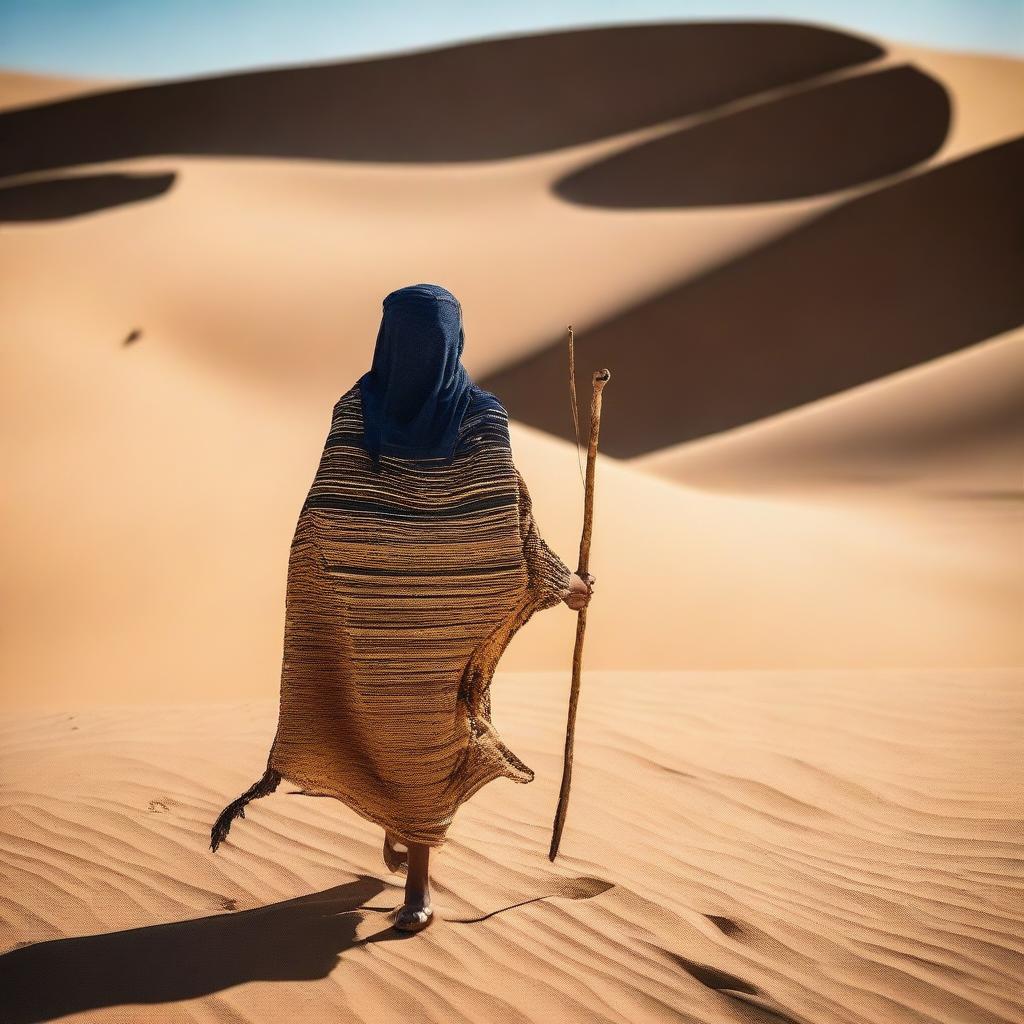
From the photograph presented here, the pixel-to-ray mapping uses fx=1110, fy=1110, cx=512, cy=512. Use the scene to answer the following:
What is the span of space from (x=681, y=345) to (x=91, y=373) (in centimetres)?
1175

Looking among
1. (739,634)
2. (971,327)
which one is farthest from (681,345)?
(739,634)

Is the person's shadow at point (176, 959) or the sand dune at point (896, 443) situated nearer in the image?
the person's shadow at point (176, 959)

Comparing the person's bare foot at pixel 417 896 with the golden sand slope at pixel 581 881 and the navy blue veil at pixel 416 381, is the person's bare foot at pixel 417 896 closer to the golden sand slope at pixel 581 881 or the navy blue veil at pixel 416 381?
the golden sand slope at pixel 581 881

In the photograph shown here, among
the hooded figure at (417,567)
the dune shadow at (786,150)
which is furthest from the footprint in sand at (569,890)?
the dune shadow at (786,150)

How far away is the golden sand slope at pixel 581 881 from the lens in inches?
127

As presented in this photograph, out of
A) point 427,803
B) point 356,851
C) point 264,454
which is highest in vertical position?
point 264,454

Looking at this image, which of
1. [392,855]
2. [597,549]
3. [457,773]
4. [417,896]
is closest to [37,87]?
[597,549]

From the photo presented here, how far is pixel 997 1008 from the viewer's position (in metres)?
3.16

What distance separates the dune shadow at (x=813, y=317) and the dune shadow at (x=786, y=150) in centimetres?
337

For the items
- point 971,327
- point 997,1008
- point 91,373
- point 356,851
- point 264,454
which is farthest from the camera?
point 971,327

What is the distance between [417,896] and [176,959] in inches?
30.6

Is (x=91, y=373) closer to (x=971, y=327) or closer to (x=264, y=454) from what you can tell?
(x=264, y=454)

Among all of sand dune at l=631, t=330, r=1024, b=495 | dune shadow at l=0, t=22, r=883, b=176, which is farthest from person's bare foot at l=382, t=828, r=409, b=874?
dune shadow at l=0, t=22, r=883, b=176

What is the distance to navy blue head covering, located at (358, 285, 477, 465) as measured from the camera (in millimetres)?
3557
